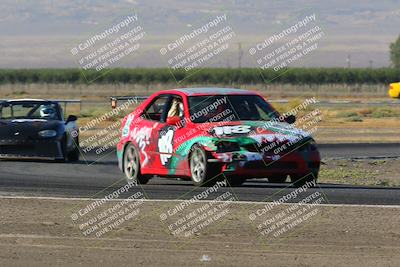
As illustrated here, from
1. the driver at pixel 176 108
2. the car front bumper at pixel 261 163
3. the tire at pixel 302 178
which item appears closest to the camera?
the car front bumper at pixel 261 163

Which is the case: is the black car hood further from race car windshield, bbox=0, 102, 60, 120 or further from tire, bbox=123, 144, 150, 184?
tire, bbox=123, 144, 150, 184

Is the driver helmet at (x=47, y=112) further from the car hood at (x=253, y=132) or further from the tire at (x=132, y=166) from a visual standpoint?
the car hood at (x=253, y=132)

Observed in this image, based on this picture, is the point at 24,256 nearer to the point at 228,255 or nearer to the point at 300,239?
the point at 228,255

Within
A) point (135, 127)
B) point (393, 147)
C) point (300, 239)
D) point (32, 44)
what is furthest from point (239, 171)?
point (32, 44)

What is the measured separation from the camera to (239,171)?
54.3 feet

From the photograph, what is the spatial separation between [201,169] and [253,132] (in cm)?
89

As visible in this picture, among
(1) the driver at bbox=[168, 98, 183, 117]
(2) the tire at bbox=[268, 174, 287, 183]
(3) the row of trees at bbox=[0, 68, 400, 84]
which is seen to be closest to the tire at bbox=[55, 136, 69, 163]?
(1) the driver at bbox=[168, 98, 183, 117]

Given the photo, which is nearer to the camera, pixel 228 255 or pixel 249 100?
pixel 228 255

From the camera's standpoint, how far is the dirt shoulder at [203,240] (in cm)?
1021

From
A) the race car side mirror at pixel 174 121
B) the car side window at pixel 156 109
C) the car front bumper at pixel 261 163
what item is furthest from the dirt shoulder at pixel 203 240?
the car side window at pixel 156 109

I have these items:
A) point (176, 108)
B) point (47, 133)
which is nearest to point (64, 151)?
point (47, 133)

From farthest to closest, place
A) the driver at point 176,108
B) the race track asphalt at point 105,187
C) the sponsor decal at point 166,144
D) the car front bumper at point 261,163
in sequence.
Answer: the driver at point 176,108
the sponsor decal at point 166,144
the car front bumper at point 261,163
the race track asphalt at point 105,187

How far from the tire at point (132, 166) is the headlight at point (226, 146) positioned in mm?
2045

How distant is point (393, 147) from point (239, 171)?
14582 mm
